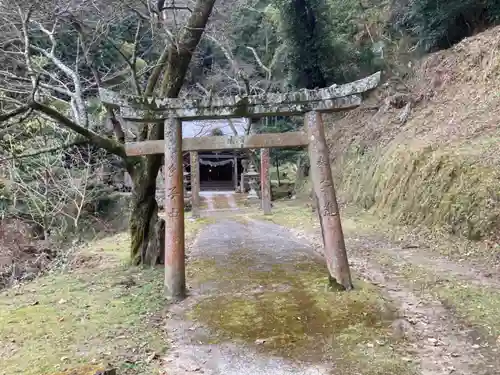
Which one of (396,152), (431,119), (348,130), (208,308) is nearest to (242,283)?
(208,308)

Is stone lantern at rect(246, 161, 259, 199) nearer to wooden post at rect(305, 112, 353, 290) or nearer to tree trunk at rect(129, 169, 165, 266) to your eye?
tree trunk at rect(129, 169, 165, 266)

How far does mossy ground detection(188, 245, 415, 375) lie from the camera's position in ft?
14.8

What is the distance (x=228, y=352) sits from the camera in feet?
15.4

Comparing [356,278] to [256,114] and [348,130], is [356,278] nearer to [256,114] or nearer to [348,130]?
[256,114]

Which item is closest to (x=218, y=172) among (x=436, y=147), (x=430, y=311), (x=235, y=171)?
(x=235, y=171)

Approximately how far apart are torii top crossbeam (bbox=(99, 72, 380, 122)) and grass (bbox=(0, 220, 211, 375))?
275cm

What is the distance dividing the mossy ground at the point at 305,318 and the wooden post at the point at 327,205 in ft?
1.13

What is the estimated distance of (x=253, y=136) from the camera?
22.5ft

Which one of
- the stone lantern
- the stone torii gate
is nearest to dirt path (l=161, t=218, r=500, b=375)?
the stone torii gate

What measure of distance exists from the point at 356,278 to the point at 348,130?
45.3 feet

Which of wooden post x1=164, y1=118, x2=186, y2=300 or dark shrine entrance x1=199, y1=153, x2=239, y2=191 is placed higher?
dark shrine entrance x1=199, y1=153, x2=239, y2=191

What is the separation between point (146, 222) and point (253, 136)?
2873 mm

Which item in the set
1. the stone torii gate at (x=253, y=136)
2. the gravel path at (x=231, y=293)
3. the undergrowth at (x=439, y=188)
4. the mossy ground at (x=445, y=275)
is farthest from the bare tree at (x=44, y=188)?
the undergrowth at (x=439, y=188)

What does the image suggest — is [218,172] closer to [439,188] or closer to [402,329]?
[439,188]
